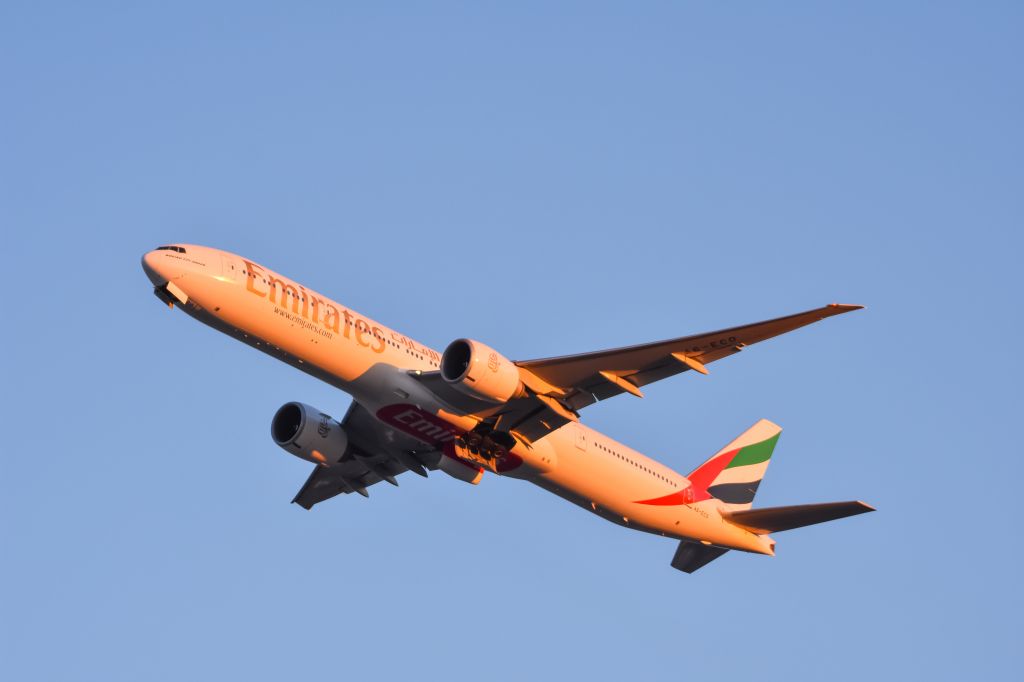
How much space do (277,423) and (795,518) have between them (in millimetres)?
16930

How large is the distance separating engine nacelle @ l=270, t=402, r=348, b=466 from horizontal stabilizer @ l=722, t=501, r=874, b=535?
13.1 metres

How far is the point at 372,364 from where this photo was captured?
36.4 meters

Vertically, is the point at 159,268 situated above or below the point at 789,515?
below

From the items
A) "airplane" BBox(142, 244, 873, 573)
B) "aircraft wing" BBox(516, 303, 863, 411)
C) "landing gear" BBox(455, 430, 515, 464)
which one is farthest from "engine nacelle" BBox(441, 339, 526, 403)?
"landing gear" BBox(455, 430, 515, 464)

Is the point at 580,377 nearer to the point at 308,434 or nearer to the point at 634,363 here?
the point at 634,363

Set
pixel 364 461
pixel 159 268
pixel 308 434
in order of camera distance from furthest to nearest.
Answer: pixel 364 461, pixel 308 434, pixel 159 268

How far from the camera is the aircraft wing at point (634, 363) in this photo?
34.0 m

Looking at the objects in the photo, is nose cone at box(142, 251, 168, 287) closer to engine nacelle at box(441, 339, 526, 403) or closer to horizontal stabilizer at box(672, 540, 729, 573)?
engine nacelle at box(441, 339, 526, 403)

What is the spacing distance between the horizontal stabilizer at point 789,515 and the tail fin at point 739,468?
0.88 metres

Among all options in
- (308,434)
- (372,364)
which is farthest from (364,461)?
(372,364)

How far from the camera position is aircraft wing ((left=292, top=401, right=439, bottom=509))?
40.8 m

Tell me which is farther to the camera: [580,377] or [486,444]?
[486,444]

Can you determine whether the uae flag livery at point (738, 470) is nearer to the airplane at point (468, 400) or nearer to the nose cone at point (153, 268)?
→ the airplane at point (468, 400)

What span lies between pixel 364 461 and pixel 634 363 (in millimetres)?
11513
